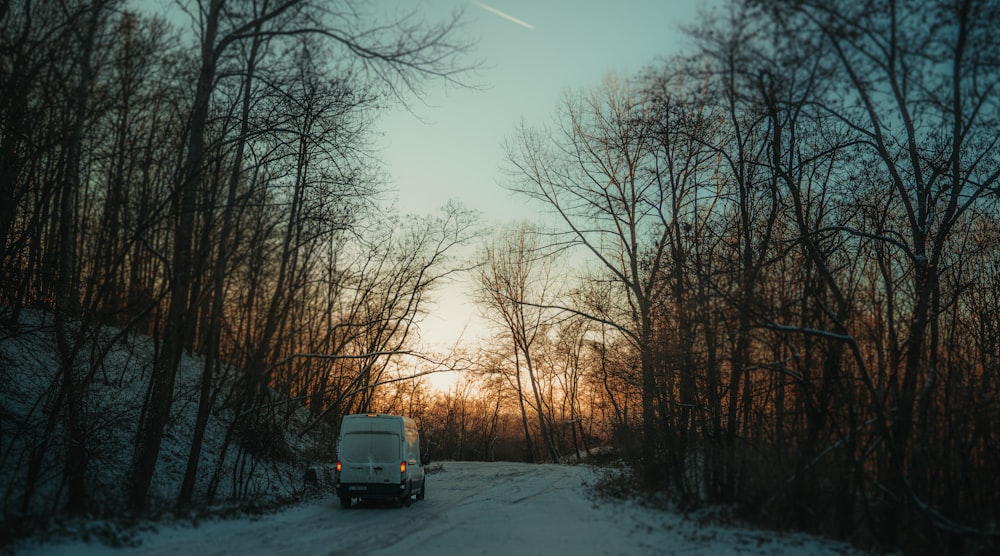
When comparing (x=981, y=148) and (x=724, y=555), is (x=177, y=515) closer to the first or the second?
(x=724, y=555)

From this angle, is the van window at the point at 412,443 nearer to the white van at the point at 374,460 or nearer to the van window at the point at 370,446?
the white van at the point at 374,460

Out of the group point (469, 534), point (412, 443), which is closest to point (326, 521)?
point (469, 534)

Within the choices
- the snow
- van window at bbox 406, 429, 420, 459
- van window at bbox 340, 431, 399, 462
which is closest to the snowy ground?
the snow

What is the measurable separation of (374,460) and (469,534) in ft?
19.8

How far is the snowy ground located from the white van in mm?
450

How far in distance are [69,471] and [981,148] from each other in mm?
19262

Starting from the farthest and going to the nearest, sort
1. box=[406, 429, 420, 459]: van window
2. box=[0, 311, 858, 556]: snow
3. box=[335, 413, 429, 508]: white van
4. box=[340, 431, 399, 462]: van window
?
box=[406, 429, 420, 459]: van window < box=[340, 431, 399, 462]: van window < box=[335, 413, 429, 508]: white van < box=[0, 311, 858, 556]: snow

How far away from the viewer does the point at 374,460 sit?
16.5 meters

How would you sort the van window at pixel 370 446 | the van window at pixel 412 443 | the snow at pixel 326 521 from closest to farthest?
the snow at pixel 326 521
the van window at pixel 370 446
the van window at pixel 412 443

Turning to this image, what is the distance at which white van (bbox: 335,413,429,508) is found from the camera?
1625 cm

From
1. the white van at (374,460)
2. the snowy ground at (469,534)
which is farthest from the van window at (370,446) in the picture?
the snowy ground at (469,534)

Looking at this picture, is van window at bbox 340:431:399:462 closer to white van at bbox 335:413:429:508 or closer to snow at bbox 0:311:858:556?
white van at bbox 335:413:429:508

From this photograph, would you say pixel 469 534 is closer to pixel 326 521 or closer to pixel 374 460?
pixel 326 521

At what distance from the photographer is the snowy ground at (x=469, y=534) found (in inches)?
351
